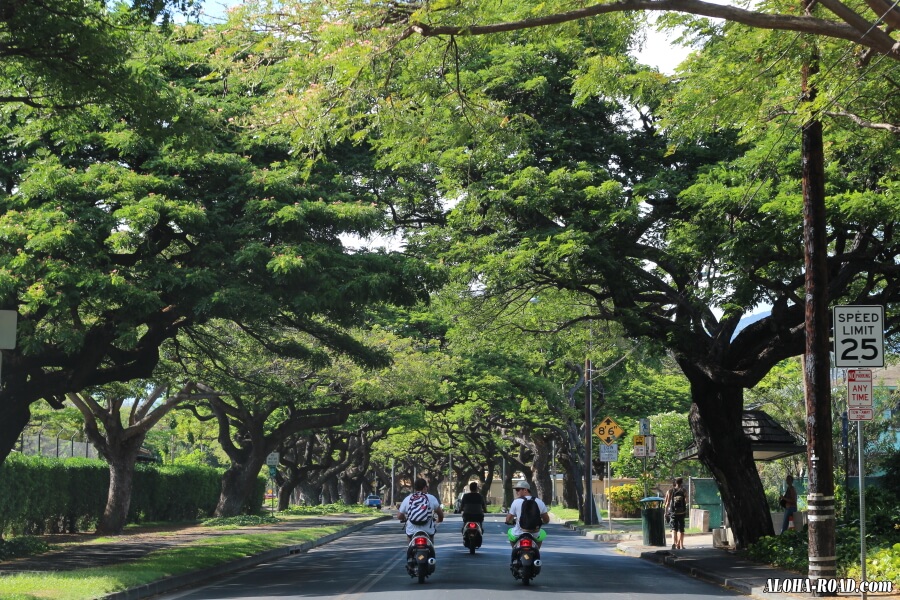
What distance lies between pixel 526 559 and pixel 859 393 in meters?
6.10

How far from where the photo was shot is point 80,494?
3612 centimetres

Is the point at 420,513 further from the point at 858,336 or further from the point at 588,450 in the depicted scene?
the point at 588,450

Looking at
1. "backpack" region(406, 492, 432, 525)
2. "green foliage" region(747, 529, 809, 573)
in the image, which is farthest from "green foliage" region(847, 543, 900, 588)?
"backpack" region(406, 492, 432, 525)

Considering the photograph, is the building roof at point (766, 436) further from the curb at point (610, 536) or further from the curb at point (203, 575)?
the curb at point (203, 575)

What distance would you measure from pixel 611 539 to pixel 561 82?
57.5 feet

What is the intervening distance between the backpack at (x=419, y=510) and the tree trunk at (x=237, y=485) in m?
28.9

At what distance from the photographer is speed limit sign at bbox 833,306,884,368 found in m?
13.9

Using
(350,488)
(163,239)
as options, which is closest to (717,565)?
(163,239)

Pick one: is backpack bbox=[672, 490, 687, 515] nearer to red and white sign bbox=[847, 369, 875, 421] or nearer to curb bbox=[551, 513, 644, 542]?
curb bbox=[551, 513, 644, 542]

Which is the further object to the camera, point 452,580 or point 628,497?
point 628,497

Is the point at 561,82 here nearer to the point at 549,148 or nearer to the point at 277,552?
the point at 549,148

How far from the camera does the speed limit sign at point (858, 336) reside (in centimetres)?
1387

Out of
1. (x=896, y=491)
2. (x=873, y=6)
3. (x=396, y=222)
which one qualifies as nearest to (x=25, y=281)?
(x=396, y=222)
